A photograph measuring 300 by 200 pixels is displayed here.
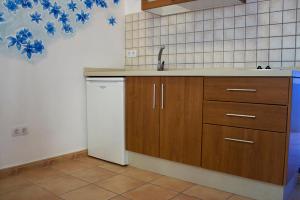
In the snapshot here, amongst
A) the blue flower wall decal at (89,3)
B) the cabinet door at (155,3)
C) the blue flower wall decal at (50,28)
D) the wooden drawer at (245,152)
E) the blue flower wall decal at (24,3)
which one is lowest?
the wooden drawer at (245,152)

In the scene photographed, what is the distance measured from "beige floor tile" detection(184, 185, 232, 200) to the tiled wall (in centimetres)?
111

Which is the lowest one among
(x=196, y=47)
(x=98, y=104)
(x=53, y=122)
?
(x=53, y=122)

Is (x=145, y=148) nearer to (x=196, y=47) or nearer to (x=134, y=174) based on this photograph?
(x=134, y=174)

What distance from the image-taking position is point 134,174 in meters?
2.36

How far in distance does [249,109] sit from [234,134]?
0.21 meters

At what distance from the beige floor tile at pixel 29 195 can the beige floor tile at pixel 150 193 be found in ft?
1.76

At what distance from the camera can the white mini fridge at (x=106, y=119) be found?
2.51 m

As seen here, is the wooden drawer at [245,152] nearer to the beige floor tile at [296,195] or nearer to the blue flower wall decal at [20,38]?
the beige floor tile at [296,195]

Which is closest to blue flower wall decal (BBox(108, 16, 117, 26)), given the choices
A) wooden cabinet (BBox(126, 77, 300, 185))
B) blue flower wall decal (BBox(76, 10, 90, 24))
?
blue flower wall decal (BBox(76, 10, 90, 24))

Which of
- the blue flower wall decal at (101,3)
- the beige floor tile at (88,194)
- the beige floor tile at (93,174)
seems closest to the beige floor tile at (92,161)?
the beige floor tile at (93,174)

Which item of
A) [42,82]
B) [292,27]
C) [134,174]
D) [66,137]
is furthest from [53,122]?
[292,27]

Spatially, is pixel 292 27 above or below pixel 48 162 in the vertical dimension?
above

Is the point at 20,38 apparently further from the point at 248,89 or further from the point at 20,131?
the point at 248,89

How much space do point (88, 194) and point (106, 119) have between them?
829 millimetres
